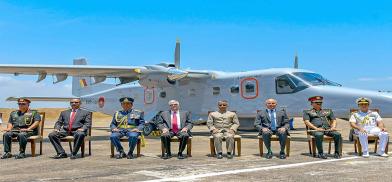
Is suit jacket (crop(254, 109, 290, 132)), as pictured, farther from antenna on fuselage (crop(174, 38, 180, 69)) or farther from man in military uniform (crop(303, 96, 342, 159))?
antenna on fuselage (crop(174, 38, 180, 69))

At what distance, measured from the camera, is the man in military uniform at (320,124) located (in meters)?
8.74

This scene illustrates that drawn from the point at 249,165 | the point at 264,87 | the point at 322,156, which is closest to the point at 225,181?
the point at 249,165

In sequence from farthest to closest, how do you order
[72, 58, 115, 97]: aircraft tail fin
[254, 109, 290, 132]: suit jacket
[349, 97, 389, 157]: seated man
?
1. [72, 58, 115, 97]: aircraft tail fin
2. [254, 109, 290, 132]: suit jacket
3. [349, 97, 389, 157]: seated man

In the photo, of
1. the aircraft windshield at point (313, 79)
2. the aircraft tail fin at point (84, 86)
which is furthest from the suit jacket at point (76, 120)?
the aircraft tail fin at point (84, 86)

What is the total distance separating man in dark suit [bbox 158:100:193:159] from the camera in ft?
29.1

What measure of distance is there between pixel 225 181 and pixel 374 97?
8.58 m

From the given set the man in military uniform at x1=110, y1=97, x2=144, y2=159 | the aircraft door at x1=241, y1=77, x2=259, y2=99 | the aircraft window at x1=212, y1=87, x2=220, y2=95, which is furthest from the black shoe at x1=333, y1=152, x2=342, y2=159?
the aircraft window at x1=212, y1=87, x2=220, y2=95

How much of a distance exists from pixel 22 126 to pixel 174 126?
3.60m

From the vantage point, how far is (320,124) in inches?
361

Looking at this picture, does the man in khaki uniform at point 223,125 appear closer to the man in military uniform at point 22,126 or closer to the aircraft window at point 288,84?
the man in military uniform at point 22,126

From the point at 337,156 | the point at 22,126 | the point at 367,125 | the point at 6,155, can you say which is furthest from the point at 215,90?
the point at 6,155

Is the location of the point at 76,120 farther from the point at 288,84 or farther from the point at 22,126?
the point at 288,84

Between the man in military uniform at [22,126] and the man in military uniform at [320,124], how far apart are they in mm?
6375

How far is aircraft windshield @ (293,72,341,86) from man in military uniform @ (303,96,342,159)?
5.48 metres
